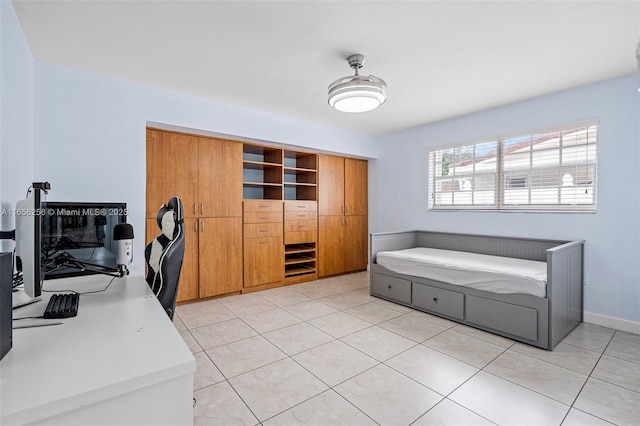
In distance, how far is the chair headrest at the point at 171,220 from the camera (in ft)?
5.28

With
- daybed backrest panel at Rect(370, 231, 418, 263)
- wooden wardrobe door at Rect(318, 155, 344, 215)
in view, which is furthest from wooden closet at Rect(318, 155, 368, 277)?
daybed backrest panel at Rect(370, 231, 418, 263)

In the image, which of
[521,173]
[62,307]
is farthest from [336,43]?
[521,173]

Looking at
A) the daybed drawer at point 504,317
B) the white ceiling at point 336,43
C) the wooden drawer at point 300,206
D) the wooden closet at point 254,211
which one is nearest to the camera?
the white ceiling at point 336,43

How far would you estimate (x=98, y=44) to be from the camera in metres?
2.42

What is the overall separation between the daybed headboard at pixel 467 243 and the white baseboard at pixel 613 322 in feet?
2.25

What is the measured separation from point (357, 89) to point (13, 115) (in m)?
2.43

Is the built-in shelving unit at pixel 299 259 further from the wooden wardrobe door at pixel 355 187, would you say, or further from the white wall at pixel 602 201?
the white wall at pixel 602 201

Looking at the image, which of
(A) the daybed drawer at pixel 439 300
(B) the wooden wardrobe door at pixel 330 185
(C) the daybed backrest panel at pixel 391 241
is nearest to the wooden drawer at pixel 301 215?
(B) the wooden wardrobe door at pixel 330 185

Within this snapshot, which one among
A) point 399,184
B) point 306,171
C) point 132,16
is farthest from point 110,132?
point 399,184

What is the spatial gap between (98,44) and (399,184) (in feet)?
14.0

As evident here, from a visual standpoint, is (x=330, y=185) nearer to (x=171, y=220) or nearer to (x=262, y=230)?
(x=262, y=230)

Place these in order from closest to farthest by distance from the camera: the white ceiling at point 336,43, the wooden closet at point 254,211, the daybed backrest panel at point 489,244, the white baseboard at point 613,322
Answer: the white ceiling at point 336,43 < the white baseboard at point 613,322 < the daybed backrest panel at point 489,244 < the wooden closet at point 254,211

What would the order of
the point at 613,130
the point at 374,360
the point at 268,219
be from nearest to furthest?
the point at 374,360 → the point at 613,130 → the point at 268,219

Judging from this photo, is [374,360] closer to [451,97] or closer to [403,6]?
[403,6]
